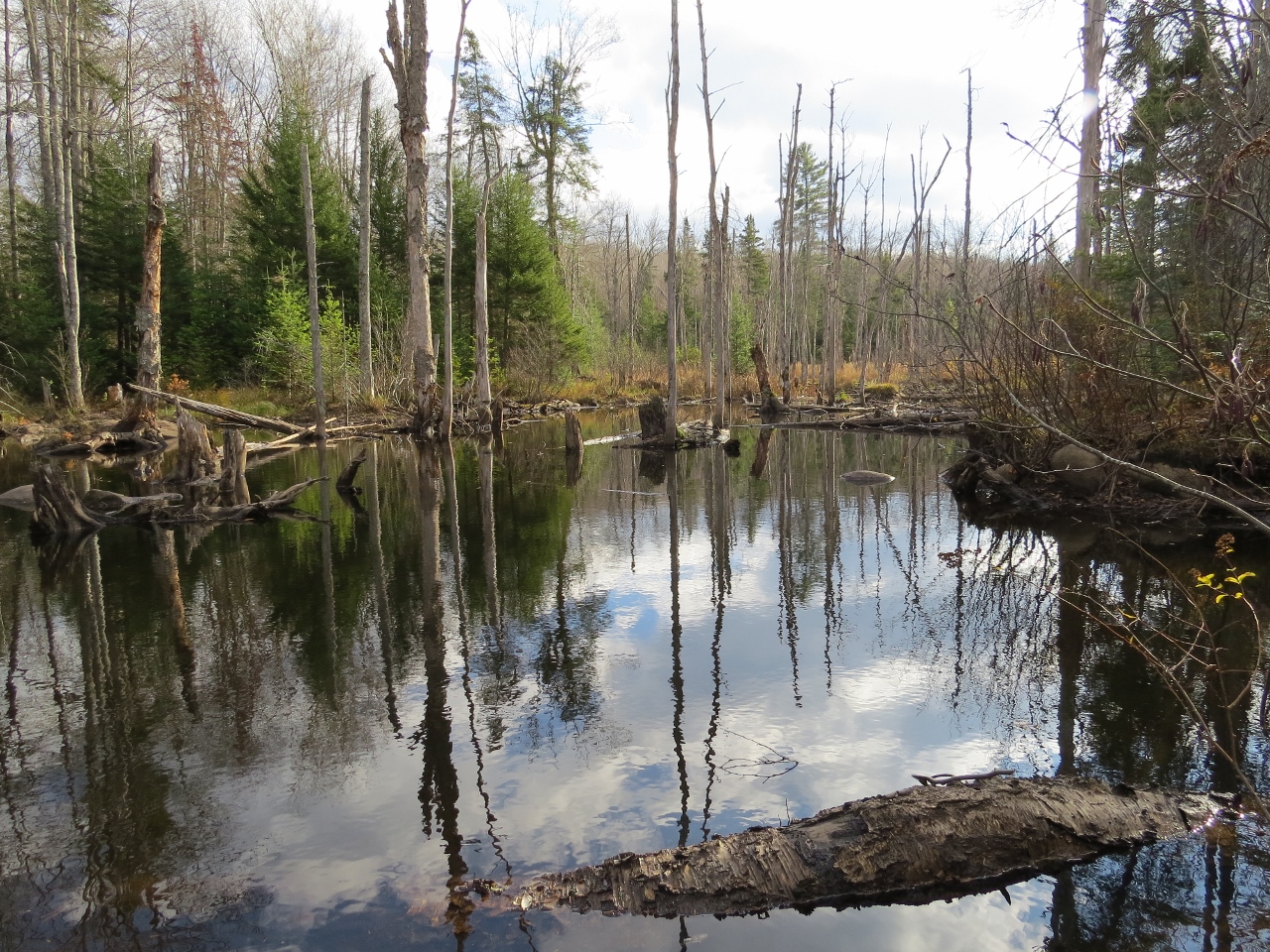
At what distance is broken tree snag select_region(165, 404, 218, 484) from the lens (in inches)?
459

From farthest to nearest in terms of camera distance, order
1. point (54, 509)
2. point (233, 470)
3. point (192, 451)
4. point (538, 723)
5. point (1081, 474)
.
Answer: point (192, 451) → point (233, 470) → point (1081, 474) → point (54, 509) → point (538, 723)

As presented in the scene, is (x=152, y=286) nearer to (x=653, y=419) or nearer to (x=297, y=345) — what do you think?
(x=297, y=345)

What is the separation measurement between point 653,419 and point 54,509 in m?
11.5

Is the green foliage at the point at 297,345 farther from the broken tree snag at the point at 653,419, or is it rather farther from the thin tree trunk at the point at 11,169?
the broken tree snag at the point at 653,419

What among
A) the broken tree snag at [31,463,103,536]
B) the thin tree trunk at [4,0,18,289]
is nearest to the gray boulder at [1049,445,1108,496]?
the broken tree snag at [31,463,103,536]

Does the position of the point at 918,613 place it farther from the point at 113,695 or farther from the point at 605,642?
the point at 113,695

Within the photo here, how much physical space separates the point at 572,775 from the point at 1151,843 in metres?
2.33

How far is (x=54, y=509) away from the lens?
902cm

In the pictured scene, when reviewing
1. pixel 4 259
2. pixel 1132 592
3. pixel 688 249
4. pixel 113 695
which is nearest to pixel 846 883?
pixel 113 695

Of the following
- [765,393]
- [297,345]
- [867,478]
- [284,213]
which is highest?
[284,213]

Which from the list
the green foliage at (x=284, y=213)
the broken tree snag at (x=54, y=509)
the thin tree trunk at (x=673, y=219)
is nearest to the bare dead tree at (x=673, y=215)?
the thin tree trunk at (x=673, y=219)

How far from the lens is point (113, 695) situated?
4.58 meters

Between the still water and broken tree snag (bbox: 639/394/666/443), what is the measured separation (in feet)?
30.1

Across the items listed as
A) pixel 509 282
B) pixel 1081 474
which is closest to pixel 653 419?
pixel 1081 474
